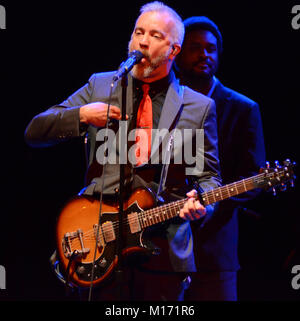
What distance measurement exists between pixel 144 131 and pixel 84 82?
1450 millimetres

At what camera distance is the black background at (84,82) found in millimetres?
3592

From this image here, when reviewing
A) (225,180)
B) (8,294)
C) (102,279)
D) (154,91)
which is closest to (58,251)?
(102,279)

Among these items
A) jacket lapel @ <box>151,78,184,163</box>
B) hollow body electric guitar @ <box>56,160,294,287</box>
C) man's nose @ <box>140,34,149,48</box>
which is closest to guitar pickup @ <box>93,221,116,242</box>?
hollow body electric guitar @ <box>56,160,294,287</box>

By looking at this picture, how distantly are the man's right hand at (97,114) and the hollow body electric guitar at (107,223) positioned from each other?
0.40m

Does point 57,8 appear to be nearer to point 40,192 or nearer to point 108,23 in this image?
point 108,23

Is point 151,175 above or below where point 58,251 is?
above

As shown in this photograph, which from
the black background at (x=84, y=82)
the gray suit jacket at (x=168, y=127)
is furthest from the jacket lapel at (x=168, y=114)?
the black background at (x=84, y=82)

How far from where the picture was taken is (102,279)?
2252 mm

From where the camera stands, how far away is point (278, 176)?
2246 millimetres

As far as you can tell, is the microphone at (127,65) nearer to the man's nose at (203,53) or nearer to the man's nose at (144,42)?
the man's nose at (144,42)

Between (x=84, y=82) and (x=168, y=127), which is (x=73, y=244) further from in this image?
(x=84, y=82)

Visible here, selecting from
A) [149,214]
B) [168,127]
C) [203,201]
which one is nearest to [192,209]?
[203,201]
